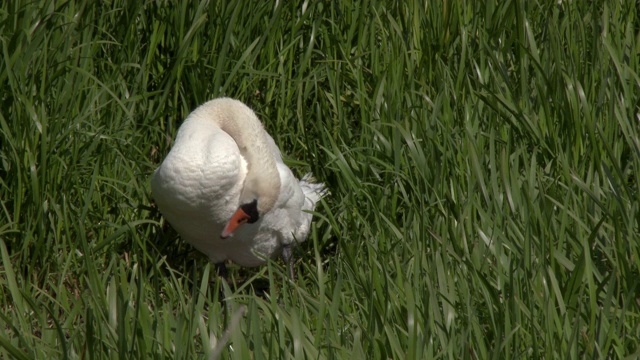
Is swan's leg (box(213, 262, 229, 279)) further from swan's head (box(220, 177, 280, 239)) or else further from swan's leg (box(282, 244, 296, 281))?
swan's head (box(220, 177, 280, 239))

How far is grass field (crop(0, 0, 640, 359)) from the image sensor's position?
2.71 m

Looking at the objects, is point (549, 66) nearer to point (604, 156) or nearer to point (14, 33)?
point (604, 156)

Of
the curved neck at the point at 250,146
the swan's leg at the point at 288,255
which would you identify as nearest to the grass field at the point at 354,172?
the swan's leg at the point at 288,255

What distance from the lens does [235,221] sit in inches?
166

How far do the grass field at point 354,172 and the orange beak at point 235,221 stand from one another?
0.24m

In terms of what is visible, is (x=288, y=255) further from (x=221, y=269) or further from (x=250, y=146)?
(x=250, y=146)

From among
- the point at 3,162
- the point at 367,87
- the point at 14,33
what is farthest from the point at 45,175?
the point at 367,87

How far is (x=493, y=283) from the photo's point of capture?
9.81 ft

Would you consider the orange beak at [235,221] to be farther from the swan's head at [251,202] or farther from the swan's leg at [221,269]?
the swan's leg at [221,269]

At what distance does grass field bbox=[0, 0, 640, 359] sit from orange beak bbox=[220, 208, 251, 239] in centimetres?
24

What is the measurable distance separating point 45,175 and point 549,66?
1775 mm

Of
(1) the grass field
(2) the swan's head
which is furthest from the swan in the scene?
(1) the grass field

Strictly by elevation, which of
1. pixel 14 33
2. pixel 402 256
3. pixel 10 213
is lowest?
pixel 10 213

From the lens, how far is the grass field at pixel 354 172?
8.91ft
